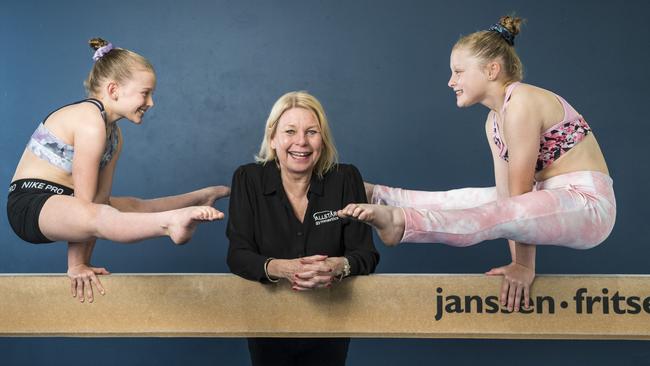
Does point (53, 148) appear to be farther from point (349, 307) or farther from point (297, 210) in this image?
point (349, 307)

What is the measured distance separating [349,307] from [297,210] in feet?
1.39

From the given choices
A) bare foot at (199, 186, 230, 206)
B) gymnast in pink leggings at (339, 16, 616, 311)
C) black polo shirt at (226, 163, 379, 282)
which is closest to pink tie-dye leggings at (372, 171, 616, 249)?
gymnast in pink leggings at (339, 16, 616, 311)

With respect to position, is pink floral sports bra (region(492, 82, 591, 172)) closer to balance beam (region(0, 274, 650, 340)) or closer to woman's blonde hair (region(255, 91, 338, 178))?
balance beam (region(0, 274, 650, 340))

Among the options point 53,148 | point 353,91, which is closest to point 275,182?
point 53,148

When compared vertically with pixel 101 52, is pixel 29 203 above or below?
below

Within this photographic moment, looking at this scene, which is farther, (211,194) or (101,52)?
(211,194)

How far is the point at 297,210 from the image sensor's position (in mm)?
3068

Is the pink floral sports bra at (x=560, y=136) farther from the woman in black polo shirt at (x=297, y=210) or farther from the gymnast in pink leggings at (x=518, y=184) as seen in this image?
the woman in black polo shirt at (x=297, y=210)

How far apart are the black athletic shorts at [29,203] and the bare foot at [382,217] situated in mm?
1109

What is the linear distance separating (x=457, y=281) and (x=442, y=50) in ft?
6.64

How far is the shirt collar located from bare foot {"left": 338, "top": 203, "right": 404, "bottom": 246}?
510mm

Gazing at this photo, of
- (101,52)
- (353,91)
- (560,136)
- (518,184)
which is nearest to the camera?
(518,184)

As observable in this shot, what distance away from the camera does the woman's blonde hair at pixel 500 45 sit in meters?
3.04

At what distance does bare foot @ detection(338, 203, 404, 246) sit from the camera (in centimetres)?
251
